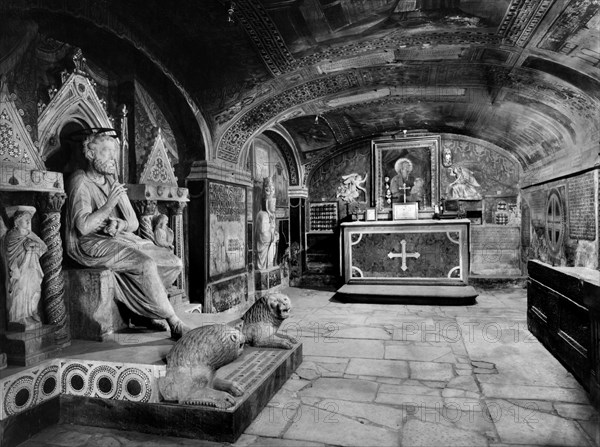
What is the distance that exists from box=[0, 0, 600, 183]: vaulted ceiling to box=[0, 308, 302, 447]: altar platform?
249cm

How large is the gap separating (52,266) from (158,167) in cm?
236

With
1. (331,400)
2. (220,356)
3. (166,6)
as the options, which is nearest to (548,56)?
(166,6)

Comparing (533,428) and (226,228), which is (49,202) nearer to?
(226,228)

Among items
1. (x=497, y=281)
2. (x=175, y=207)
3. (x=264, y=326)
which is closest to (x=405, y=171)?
(x=497, y=281)

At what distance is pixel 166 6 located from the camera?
14.5 feet

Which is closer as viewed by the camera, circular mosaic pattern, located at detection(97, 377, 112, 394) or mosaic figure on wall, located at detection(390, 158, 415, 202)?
circular mosaic pattern, located at detection(97, 377, 112, 394)

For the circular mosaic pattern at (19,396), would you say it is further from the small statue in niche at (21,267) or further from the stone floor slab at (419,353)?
the stone floor slab at (419,353)

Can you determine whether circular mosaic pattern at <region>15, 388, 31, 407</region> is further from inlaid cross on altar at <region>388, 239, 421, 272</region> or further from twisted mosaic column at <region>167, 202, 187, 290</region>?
inlaid cross on altar at <region>388, 239, 421, 272</region>

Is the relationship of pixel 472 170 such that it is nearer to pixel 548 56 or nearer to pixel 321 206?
pixel 321 206

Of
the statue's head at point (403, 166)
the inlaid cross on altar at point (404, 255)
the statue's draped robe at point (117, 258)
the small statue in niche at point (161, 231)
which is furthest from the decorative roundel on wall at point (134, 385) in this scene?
the statue's head at point (403, 166)

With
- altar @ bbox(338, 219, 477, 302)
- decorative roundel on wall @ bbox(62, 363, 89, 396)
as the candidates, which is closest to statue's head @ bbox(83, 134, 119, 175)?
decorative roundel on wall @ bbox(62, 363, 89, 396)

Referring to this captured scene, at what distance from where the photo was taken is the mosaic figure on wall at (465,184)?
416 inches

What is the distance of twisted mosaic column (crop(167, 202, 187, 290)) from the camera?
577 cm

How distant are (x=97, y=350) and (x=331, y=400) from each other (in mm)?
2003
